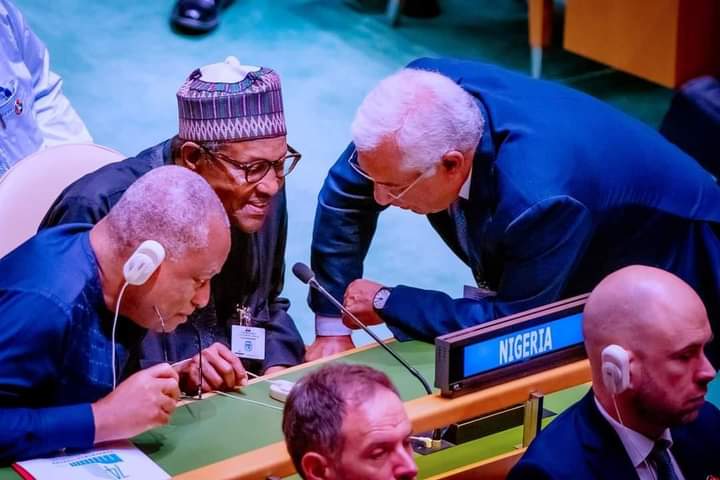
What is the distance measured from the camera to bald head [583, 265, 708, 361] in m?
2.43

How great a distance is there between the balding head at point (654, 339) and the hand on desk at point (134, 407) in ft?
2.60

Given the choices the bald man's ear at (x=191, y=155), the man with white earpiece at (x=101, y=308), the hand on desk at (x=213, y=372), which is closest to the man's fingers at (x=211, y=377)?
the hand on desk at (x=213, y=372)

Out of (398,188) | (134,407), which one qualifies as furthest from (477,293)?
(134,407)

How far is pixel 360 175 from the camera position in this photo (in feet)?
11.3

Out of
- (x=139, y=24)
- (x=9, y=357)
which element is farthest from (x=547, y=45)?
(x=9, y=357)

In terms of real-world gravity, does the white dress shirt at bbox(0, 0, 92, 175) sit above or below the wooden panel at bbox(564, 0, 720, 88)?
above

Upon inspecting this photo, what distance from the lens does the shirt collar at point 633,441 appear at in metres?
2.48

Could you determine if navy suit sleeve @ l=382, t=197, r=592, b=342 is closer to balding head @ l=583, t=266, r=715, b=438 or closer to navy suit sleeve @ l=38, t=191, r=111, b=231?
balding head @ l=583, t=266, r=715, b=438

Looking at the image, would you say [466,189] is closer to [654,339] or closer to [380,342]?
[380,342]

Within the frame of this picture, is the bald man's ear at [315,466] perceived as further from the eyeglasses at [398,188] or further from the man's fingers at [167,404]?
the eyeglasses at [398,188]

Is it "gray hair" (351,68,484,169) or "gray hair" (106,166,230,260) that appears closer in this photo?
"gray hair" (106,166,230,260)

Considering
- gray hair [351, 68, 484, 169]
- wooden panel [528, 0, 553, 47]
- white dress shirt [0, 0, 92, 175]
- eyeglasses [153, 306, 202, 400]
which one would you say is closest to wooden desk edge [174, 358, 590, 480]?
eyeglasses [153, 306, 202, 400]

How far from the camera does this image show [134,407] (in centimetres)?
258

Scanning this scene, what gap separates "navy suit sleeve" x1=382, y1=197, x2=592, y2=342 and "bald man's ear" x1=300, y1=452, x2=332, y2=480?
956mm
